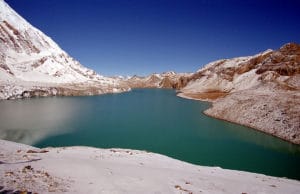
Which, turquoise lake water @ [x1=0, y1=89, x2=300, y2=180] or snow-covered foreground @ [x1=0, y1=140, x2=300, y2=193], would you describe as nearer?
snow-covered foreground @ [x1=0, y1=140, x2=300, y2=193]

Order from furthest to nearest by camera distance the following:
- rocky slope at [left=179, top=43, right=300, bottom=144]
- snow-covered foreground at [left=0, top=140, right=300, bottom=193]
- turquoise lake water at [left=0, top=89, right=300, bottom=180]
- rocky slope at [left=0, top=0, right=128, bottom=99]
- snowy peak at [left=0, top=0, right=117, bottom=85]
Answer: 1. snowy peak at [left=0, top=0, right=117, bottom=85]
2. rocky slope at [left=0, top=0, right=128, bottom=99]
3. rocky slope at [left=179, top=43, right=300, bottom=144]
4. turquoise lake water at [left=0, top=89, right=300, bottom=180]
5. snow-covered foreground at [left=0, top=140, right=300, bottom=193]

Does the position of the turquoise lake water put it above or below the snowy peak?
below

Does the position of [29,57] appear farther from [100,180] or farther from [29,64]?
[100,180]

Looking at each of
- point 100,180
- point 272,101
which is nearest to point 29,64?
point 272,101

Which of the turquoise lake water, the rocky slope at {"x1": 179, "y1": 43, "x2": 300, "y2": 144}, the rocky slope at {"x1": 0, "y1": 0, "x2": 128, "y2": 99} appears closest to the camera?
the turquoise lake water

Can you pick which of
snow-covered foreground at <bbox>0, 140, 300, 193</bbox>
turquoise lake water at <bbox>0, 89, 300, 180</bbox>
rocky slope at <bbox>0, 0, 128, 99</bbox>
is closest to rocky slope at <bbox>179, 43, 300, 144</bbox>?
turquoise lake water at <bbox>0, 89, 300, 180</bbox>

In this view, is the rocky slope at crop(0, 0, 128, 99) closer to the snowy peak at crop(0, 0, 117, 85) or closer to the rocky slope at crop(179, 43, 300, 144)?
the snowy peak at crop(0, 0, 117, 85)

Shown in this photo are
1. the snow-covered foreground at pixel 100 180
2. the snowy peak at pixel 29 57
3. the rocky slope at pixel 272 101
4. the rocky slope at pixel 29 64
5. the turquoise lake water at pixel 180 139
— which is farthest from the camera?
the snowy peak at pixel 29 57

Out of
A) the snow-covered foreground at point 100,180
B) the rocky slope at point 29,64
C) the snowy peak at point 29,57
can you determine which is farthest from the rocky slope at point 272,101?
the snowy peak at point 29,57

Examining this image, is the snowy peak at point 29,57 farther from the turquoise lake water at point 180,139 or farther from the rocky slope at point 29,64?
the turquoise lake water at point 180,139
